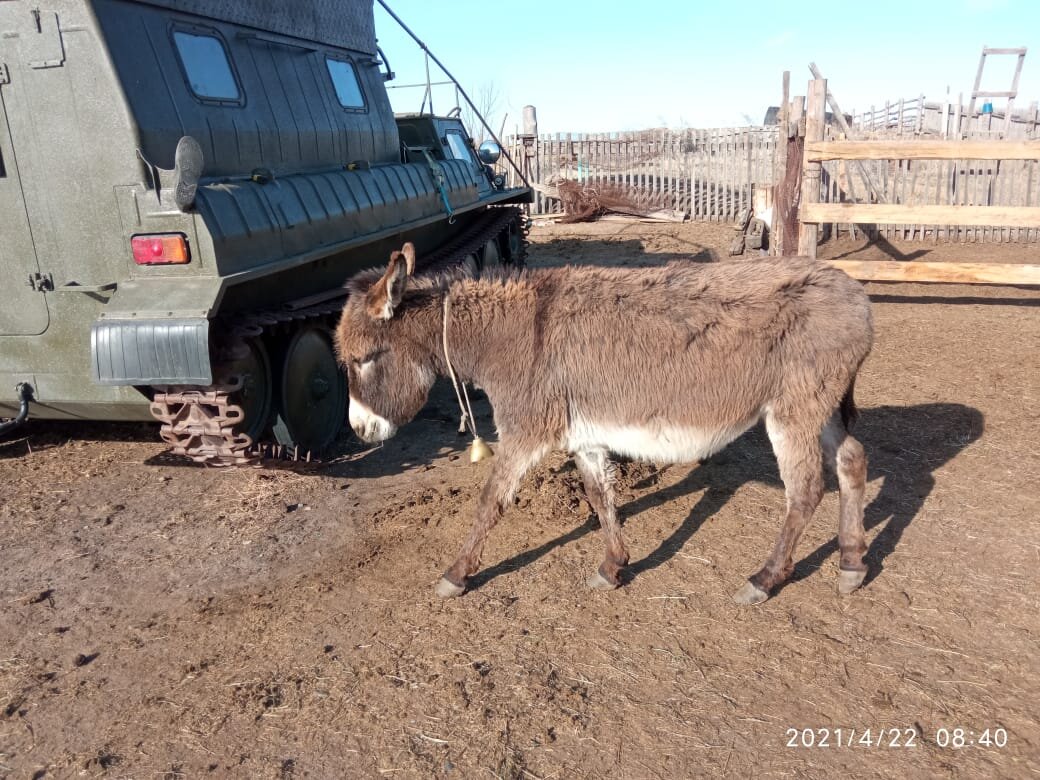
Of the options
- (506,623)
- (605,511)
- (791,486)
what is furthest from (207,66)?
(791,486)

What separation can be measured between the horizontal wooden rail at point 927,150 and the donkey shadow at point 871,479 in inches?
162

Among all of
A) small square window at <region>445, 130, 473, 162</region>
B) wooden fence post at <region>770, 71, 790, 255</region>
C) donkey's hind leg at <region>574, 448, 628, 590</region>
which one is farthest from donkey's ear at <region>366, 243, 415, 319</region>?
wooden fence post at <region>770, 71, 790, 255</region>

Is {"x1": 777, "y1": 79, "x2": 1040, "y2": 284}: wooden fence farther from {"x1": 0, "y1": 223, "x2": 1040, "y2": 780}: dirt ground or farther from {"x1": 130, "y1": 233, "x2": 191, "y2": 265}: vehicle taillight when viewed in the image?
{"x1": 130, "y1": 233, "x2": 191, "y2": 265}: vehicle taillight

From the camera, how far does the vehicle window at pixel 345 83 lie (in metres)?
8.00

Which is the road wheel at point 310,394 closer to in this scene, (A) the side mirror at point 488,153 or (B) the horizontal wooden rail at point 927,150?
(A) the side mirror at point 488,153

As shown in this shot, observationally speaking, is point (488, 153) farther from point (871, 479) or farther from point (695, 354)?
point (695, 354)

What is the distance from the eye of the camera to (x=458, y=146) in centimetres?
1157

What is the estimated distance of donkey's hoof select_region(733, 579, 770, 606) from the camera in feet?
13.9

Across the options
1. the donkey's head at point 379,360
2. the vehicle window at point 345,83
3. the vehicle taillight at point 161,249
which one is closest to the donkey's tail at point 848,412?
the donkey's head at point 379,360

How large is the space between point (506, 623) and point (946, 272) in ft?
26.7

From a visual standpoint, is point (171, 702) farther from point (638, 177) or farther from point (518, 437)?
point (638, 177)

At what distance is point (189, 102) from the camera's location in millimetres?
5602

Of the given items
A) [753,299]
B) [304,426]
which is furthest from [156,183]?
[753,299]

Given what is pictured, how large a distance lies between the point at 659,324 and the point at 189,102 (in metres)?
3.68
